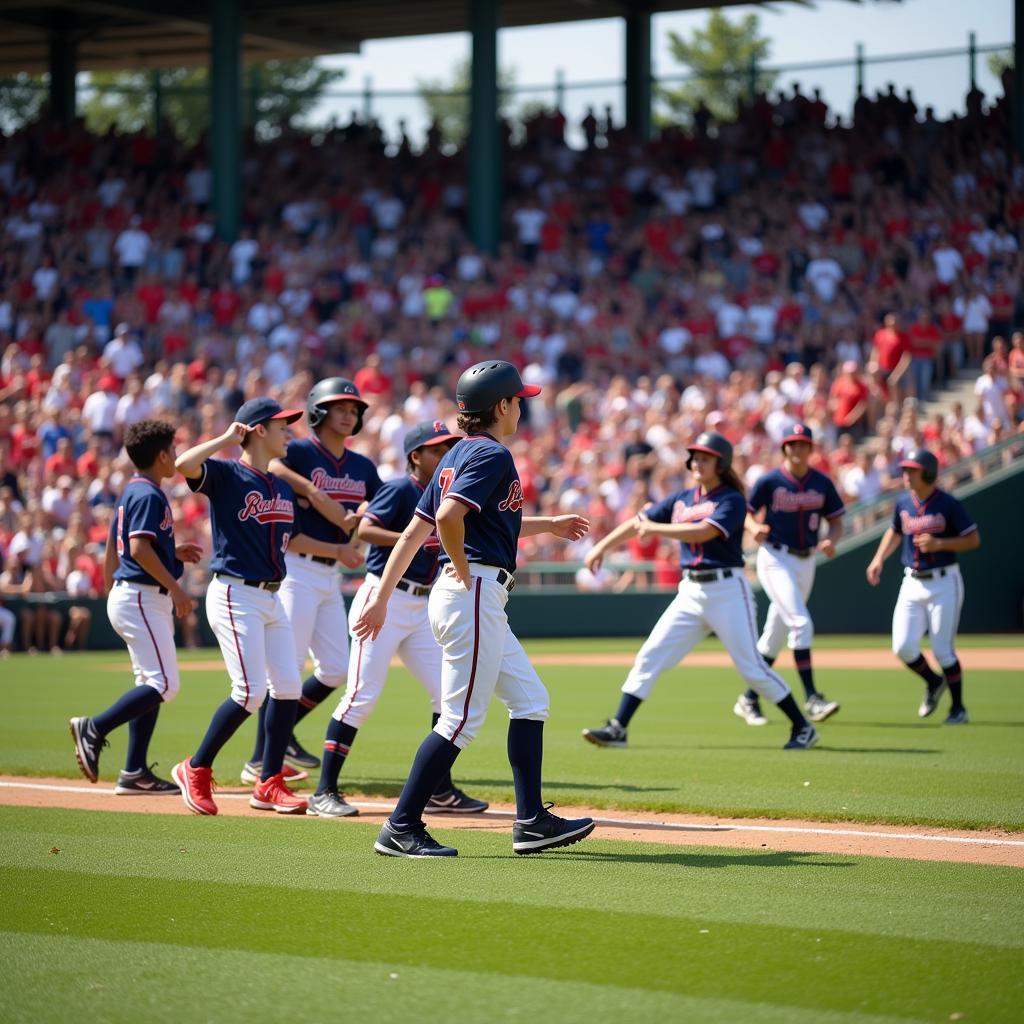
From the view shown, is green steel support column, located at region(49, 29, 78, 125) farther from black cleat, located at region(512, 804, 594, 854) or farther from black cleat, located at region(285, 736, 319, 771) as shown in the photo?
black cleat, located at region(512, 804, 594, 854)

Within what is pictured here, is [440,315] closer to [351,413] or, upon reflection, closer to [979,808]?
[351,413]

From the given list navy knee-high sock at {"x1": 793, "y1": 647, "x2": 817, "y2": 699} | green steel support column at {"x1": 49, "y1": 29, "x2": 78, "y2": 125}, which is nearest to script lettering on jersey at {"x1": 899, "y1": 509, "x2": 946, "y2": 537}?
navy knee-high sock at {"x1": 793, "y1": 647, "x2": 817, "y2": 699}

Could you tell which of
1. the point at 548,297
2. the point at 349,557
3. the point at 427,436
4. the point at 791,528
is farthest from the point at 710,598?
the point at 548,297

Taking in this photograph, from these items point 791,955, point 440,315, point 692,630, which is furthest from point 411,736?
point 440,315

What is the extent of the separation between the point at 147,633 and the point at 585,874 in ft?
11.3

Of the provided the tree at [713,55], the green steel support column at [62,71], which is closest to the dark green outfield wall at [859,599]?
the green steel support column at [62,71]

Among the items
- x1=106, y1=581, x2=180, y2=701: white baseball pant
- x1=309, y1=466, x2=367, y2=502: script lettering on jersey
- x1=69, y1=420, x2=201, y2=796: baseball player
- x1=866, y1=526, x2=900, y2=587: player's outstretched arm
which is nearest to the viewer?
x1=69, y1=420, x2=201, y2=796: baseball player

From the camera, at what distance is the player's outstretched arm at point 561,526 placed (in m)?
7.00

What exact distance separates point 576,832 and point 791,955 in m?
1.95

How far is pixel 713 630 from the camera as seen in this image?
10531 millimetres

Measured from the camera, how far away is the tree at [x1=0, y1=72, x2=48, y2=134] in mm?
36625

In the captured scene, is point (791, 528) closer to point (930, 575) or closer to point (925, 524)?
point (925, 524)

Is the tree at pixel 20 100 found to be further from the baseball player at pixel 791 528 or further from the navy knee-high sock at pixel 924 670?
the navy knee-high sock at pixel 924 670

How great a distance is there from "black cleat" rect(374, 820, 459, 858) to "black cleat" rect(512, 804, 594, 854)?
0.31 m
